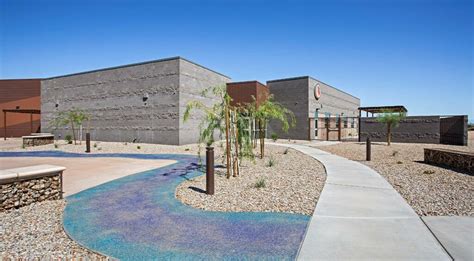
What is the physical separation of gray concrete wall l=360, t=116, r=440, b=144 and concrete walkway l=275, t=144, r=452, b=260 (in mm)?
21311

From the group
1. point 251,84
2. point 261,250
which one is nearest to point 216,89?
point 261,250

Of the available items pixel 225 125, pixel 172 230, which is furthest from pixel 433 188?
pixel 172 230

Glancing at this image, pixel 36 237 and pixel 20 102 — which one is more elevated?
pixel 20 102

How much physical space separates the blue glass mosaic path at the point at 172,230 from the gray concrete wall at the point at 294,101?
75.9ft

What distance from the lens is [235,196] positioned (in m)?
→ 6.12

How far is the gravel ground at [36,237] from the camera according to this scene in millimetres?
3406

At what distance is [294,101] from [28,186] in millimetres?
25416

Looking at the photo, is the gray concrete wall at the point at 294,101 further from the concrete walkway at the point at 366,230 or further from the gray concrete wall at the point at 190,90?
the concrete walkway at the point at 366,230

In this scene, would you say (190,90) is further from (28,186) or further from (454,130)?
(454,130)

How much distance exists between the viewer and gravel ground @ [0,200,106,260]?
341cm

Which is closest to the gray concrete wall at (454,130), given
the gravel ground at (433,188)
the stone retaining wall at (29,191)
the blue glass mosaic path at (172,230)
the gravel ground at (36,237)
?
the gravel ground at (433,188)

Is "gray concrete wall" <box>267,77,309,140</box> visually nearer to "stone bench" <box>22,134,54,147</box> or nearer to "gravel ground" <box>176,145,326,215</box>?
"gravel ground" <box>176,145,326,215</box>

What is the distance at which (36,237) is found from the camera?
396 centimetres

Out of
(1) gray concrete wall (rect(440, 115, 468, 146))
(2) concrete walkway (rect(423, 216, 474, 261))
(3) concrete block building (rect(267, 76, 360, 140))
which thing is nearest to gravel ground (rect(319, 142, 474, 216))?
(2) concrete walkway (rect(423, 216, 474, 261))
